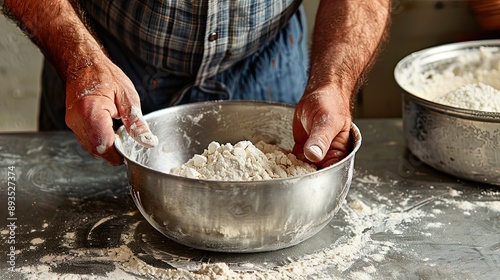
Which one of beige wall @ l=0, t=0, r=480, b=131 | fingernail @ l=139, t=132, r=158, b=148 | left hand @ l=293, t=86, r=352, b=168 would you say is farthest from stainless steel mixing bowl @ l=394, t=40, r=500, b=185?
beige wall @ l=0, t=0, r=480, b=131

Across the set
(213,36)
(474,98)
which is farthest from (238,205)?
(474,98)

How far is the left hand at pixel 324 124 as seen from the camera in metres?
0.97

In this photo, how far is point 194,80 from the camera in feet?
4.31

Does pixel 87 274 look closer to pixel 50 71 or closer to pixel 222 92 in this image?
pixel 222 92

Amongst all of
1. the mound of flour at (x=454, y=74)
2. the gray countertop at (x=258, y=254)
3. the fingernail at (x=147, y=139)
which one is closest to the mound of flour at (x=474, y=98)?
the mound of flour at (x=454, y=74)

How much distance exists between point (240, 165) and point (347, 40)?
1.33 ft

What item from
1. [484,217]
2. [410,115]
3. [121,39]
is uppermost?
[121,39]

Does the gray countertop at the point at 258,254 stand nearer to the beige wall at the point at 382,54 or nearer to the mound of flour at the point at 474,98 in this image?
the mound of flour at the point at 474,98

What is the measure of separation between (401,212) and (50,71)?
0.86 meters

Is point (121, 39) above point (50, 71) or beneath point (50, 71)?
above

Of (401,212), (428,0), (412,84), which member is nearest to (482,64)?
(412,84)

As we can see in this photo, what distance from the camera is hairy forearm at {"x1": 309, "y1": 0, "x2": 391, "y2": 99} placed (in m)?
1.13

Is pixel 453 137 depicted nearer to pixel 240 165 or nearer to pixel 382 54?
pixel 240 165

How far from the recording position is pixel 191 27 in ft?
3.94
